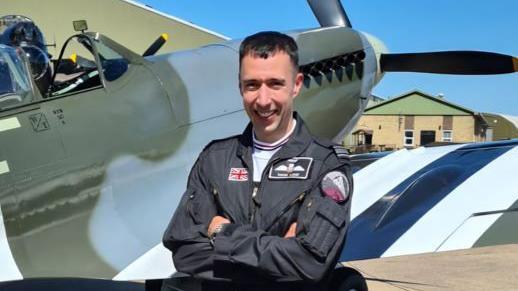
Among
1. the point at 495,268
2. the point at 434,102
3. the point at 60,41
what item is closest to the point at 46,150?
the point at 495,268

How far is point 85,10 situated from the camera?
20.8 meters

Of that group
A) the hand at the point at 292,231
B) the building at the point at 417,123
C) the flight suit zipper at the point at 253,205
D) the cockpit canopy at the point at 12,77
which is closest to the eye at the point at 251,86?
the flight suit zipper at the point at 253,205

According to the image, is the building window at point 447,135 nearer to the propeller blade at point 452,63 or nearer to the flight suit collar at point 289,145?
the propeller blade at point 452,63

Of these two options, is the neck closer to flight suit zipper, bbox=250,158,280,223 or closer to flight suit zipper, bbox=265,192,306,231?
flight suit zipper, bbox=250,158,280,223

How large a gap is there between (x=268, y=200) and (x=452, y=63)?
4757 millimetres

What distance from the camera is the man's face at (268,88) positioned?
1641mm

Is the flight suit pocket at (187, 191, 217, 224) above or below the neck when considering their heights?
below

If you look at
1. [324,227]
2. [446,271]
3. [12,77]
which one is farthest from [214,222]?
[446,271]

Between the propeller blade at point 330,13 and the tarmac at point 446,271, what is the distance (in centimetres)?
276

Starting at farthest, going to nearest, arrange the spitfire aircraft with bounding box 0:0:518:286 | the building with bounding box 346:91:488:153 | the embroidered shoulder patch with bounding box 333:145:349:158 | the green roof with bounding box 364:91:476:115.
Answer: the green roof with bounding box 364:91:476:115
the building with bounding box 346:91:488:153
the spitfire aircraft with bounding box 0:0:518:286
the embroidered shoulder patch with bounding box 333:145:349:158

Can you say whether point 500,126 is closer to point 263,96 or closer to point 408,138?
point 408,138

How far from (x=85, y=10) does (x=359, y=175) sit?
59.3 ft

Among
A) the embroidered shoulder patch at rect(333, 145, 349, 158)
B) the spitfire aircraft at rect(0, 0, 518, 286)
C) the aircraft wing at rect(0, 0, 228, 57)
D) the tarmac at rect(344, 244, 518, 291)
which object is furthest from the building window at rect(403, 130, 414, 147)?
the embroidered shoulder patch at rect(333, 145, 349, 158)

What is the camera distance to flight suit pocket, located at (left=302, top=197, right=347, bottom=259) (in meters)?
1.54
